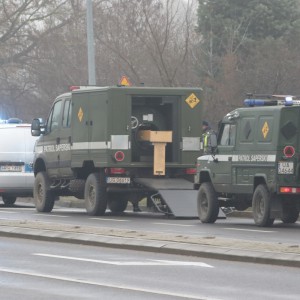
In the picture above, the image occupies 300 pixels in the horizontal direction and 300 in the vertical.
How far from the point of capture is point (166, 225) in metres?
20.4

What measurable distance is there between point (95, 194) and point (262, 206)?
14.0 feet

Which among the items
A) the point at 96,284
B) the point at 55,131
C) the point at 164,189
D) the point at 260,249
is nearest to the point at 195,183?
the point at 164,189

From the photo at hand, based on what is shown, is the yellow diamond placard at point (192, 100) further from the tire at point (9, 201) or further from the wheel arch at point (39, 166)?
the tire at point (9, 201)

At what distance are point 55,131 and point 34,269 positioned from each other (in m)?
12.2

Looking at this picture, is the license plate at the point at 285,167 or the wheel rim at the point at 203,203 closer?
the license plate at the point at 285,167

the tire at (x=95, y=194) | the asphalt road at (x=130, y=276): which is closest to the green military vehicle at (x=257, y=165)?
the tire at (x=95, y=194)

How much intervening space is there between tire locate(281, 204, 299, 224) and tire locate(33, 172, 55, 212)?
599 cm

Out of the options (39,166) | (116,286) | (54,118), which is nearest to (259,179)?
(54,118)

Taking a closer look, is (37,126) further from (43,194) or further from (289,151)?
(289,151)

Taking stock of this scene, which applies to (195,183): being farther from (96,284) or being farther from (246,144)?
(96,284)

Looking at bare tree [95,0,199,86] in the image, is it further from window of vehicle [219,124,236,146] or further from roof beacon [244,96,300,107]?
roof beacon [244,96,300,107]

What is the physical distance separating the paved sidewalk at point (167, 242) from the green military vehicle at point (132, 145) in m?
4.44

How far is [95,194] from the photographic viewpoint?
2334 centimetres

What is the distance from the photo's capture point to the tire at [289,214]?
20.8 meters
